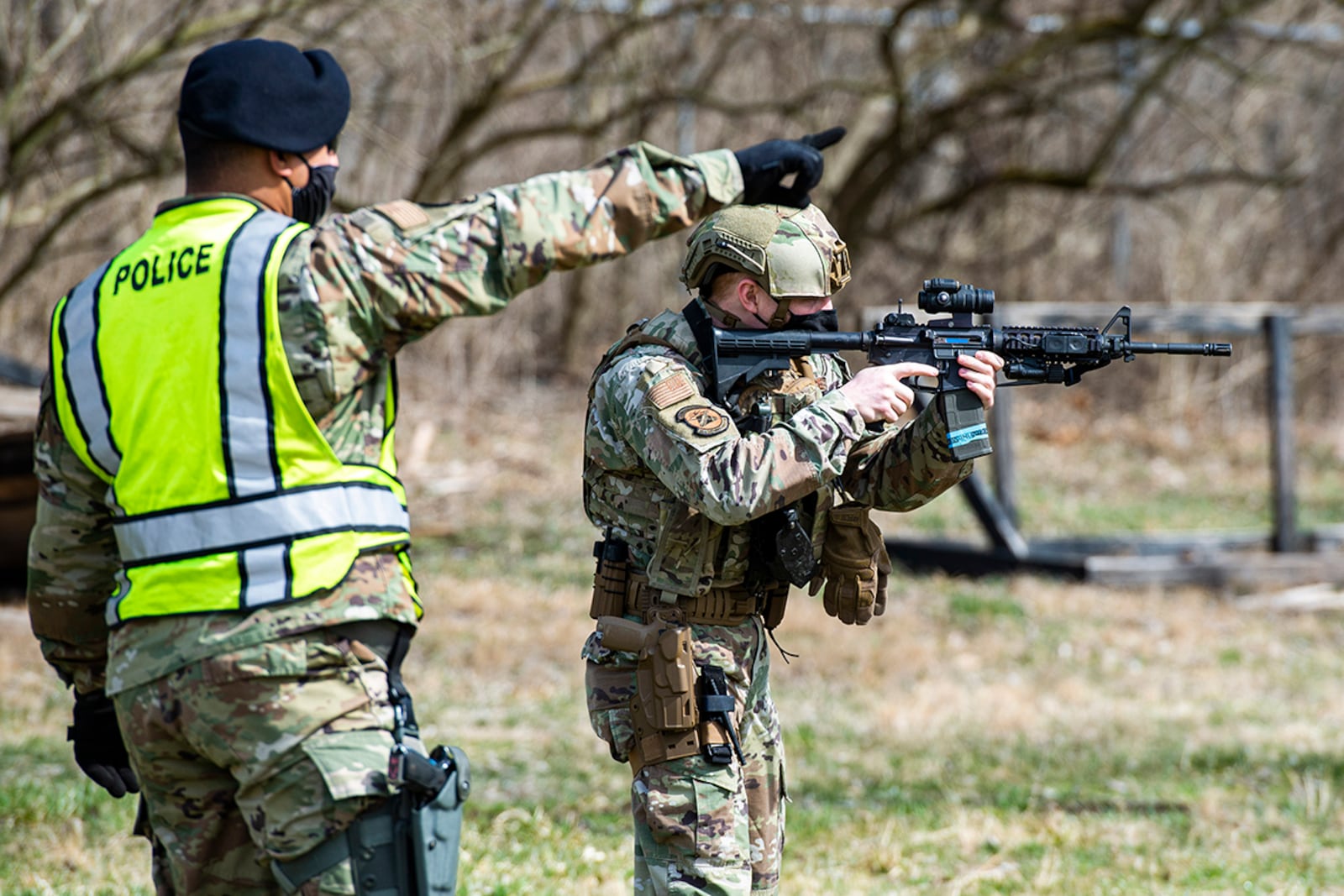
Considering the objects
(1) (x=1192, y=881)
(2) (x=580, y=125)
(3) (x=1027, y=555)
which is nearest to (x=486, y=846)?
(1) (x=1192, y=881)

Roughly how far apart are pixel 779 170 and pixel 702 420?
1.76ft

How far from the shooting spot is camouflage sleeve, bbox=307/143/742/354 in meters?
2.44

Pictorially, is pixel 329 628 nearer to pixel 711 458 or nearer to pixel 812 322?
pixel 711 458

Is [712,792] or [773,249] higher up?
[773,249]

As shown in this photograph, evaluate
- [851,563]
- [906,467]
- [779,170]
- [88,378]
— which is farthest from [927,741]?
[88,378]

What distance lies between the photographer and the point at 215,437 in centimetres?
247

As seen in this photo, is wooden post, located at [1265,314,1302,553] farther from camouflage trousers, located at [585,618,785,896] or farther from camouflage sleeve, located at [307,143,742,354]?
camouflage sleeve, located at [307,143,742,354]

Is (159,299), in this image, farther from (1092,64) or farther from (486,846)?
(1092,64)

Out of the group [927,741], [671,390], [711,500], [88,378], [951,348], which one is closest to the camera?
[88,378]

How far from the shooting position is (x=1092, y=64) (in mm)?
14891

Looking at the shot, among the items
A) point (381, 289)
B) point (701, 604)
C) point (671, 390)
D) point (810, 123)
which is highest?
point (810, 123)

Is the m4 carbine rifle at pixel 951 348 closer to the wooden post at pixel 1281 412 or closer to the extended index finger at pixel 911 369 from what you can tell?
the extended index finger at pixel 911 369

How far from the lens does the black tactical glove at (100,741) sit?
2977mm

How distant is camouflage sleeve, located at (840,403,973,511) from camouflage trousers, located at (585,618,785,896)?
1.40 ft
